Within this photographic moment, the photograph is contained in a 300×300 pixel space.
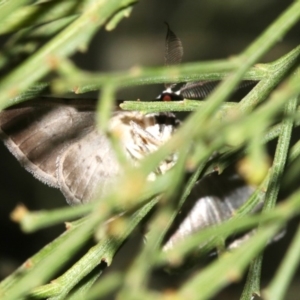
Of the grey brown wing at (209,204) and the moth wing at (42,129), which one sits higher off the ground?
the moth wing at (42,129)

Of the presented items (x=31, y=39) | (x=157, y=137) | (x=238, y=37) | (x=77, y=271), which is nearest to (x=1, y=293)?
(x=77, y=271)

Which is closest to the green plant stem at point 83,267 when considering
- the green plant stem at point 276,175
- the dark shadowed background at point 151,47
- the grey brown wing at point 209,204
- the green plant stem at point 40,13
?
the green plant stem at point 276,175

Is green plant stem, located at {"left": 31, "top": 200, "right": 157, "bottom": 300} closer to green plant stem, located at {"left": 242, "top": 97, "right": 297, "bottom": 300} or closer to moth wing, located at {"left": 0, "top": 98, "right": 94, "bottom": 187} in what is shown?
green plant stem, located at {"left": 242, "top": 97, "right": 297, "bottom": 300}

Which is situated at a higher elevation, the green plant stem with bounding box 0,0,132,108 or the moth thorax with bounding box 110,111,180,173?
the green plant stem with bounding box 0,0,132,108

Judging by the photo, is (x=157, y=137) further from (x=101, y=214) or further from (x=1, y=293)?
(x=101, y=214)

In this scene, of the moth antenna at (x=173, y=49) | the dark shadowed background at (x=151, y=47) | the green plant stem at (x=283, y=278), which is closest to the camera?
the green plant stem at (x=283, y=278)

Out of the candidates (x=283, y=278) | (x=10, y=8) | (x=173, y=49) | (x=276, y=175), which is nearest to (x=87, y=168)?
(x=173, y=49)

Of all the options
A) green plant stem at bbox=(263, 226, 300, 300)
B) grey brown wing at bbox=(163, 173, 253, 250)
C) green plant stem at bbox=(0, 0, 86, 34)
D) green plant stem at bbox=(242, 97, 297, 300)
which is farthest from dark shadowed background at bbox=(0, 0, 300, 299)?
green plant stem at bbox=(263, 226, 300, 300)

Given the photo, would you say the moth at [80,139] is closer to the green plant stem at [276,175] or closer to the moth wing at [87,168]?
the moth wing at [87,168]
